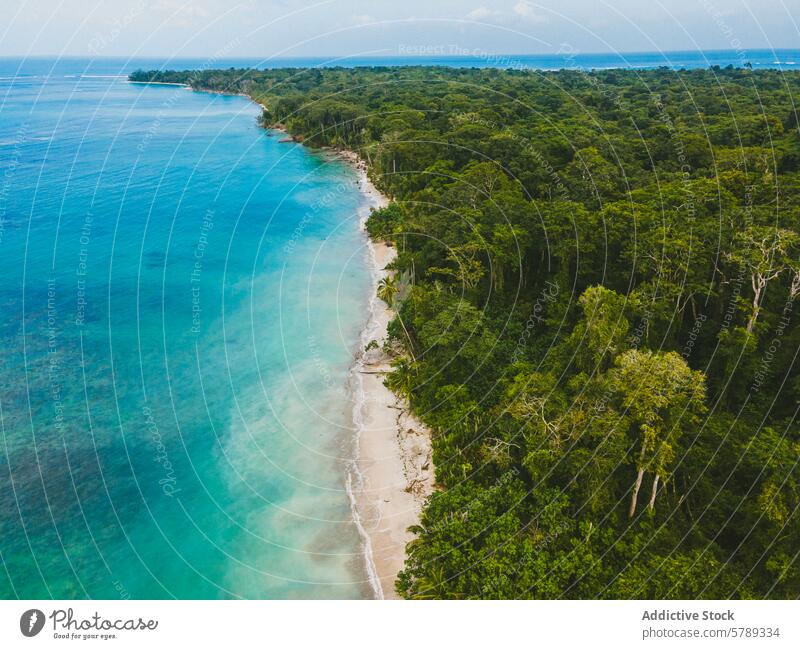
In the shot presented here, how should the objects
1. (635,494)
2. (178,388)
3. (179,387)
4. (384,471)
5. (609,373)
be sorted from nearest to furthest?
(635,494) → (609,373) → (384,471) → (178,388) → (179,387)

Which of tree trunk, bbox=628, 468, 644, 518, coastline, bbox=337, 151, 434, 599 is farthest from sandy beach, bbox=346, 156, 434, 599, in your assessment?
tree trunk, bbox=628, 468, 644, 518

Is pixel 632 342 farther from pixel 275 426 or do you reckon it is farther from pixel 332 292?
pixel 332 292

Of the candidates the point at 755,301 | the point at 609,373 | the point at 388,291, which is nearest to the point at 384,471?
the point at 609,373

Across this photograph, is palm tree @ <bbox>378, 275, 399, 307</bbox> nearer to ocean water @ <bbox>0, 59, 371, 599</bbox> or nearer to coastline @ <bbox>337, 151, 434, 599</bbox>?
ocean water @ <bbox>0, 59, 371, 599</bbox>

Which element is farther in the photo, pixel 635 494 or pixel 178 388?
pixel 178 388

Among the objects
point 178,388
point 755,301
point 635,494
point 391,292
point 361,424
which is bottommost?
point 178,388

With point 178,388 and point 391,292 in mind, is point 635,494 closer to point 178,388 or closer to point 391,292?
point 391,292

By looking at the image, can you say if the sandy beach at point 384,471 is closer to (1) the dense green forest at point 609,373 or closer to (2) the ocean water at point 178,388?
(2) the ocean water at point 178,388
